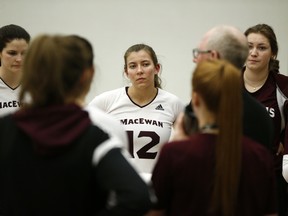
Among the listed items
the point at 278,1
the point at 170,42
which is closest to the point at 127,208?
the point at 170,42

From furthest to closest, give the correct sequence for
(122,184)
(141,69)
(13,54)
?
(141,69) → (13,54) → (122,184)

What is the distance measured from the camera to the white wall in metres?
3.90

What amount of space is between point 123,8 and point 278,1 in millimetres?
1334

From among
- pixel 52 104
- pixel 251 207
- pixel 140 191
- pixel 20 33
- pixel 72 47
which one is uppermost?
pixel 20 33

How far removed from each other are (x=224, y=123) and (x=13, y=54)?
1536mm

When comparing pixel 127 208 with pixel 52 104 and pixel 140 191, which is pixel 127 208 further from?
Result: pixel 52 104

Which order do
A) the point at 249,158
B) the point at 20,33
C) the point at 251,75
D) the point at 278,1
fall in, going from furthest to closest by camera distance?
the point at 278,1 → the point at 251,75 → the point at 20,33 → the point at 249,158

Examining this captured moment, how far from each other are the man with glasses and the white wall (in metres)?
2.17

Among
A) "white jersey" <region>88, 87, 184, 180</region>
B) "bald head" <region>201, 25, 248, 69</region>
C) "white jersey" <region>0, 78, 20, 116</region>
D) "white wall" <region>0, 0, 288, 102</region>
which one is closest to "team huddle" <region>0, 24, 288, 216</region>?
"bald head" <region>201, 25, 248, 69</region>

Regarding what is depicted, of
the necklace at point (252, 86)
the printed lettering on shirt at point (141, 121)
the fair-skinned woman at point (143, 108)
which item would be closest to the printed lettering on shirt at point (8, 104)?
the fair-skinned woman at point (143, 108)

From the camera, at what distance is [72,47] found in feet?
4.23

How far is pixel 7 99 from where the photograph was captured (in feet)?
8.34

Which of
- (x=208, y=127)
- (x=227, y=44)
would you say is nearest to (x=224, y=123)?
(x=208, y=127)

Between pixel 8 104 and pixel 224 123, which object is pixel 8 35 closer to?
pixel 8 104
